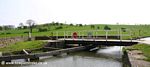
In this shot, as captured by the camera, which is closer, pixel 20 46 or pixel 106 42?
pixel 106 42

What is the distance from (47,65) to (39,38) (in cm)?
1272

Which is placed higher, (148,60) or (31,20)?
(31,20)

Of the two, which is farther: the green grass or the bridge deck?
the bridge deck

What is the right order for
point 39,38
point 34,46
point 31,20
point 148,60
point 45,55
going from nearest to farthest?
point 148,60 < point 45,55 < point 34,46 < point 39,38 < point 31,20

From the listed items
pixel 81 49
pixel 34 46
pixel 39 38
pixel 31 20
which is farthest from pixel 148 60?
pixel 31 20

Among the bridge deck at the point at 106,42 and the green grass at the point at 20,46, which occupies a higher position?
the bridge deck at the point at 106,42

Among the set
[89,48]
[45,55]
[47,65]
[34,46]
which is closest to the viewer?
[47,65]

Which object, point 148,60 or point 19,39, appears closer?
point 148,60

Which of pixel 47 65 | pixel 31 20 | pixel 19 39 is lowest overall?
pixel 47 65

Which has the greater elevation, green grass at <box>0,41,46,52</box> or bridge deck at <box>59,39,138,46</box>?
bridge deck at <box>59,39,138,46</box>

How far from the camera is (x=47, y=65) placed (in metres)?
16.3

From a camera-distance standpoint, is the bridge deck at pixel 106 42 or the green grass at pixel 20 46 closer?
the green grass at pixel 20 46

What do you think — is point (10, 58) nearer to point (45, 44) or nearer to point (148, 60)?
point (45, 44)

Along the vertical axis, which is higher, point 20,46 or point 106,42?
point 106,42
